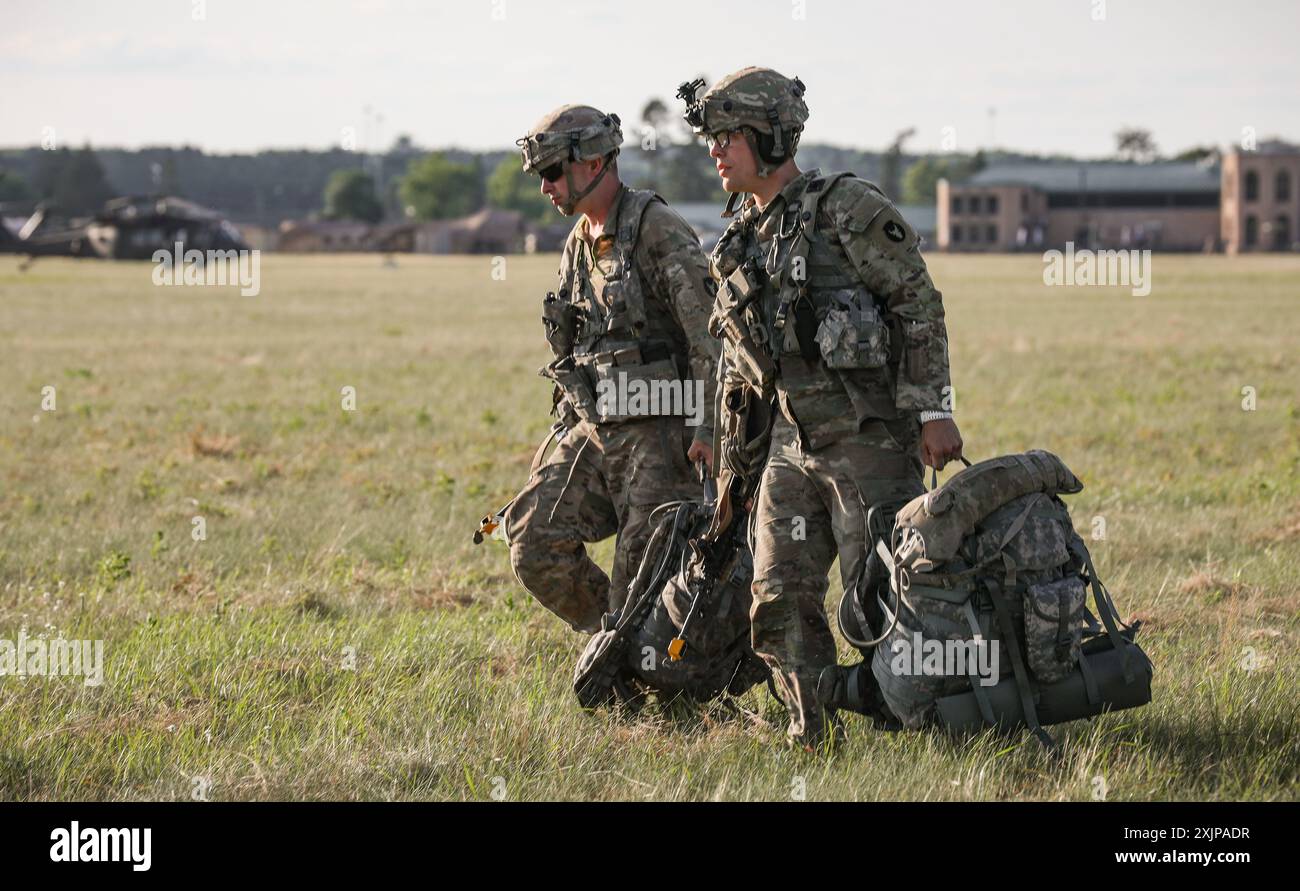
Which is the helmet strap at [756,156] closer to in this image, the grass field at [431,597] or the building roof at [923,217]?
the grass field at [431,597]

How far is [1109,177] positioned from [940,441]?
14626cm

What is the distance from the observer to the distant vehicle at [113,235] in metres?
80.1

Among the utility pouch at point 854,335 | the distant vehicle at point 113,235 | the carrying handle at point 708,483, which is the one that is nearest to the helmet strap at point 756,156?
the utility pouch at point 854,335

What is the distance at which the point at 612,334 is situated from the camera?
6.71 metres

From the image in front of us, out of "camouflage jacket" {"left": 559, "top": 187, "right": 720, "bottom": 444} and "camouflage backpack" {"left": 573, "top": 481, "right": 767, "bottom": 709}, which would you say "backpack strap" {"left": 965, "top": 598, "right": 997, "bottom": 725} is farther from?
"camouflage jacket" {"left": 559, "top": 187, "right": 720, "bottom": 444}

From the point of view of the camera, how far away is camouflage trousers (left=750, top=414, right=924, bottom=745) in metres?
5.73

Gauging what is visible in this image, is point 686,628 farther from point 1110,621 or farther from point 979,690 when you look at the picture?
point 1110,621

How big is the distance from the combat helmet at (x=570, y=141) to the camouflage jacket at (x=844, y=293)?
864 mm

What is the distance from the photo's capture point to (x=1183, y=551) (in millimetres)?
9500

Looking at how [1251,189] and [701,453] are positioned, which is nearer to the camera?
[701,453]

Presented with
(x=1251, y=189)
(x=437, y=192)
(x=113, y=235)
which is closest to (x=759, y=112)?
(x=113, y=235)

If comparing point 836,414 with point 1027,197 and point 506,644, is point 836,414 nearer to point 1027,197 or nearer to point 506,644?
point 506,644

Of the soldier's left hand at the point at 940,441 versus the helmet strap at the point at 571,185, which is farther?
the helmet strap at the point at 571,185
